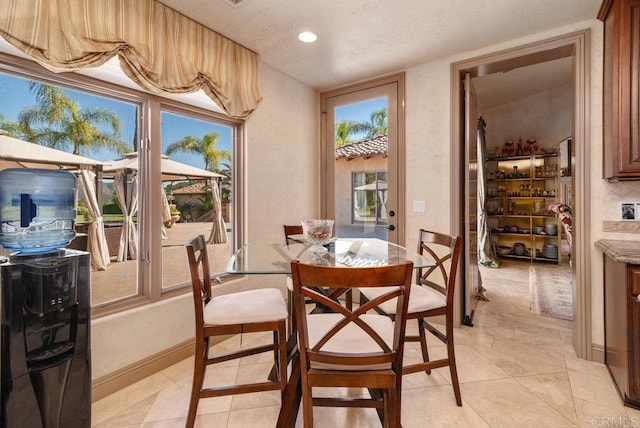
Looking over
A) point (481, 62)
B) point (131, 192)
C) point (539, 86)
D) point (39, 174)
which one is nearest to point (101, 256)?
point (131, 192)

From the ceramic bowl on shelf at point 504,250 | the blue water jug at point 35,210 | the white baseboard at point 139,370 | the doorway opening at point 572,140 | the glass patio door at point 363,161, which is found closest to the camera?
the blue water jug at point 35,210

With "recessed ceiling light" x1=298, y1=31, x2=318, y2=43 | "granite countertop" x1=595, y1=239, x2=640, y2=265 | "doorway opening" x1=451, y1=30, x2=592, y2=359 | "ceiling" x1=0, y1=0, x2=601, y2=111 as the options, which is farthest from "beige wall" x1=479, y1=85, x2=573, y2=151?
"recessed ceiling light" x1=298, y1=31, x2=318, y2=43

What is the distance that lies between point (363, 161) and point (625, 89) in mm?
2136

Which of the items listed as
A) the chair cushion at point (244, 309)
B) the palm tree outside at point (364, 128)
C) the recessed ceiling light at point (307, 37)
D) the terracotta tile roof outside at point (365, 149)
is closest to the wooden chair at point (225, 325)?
the chair cushion at point (244, 309)

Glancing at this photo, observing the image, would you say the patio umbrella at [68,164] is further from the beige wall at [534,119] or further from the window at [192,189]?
the beige wall at [534,119]

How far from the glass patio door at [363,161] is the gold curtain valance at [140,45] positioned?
3.79 ft

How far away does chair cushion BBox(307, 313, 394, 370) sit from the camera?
49.6 inches

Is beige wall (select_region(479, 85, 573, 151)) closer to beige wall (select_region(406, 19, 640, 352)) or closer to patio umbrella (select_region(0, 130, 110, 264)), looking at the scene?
beige wall (select_region(406, 19, 640, 352))

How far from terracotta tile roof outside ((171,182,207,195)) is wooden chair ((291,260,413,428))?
5.58ft

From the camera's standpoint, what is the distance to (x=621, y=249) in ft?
6.33

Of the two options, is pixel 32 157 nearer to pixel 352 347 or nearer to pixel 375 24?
pixel 352 347

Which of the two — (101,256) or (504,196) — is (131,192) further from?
(504,196)

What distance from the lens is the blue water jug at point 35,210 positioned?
54.9 inches

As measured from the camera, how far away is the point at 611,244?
6.88 feet
